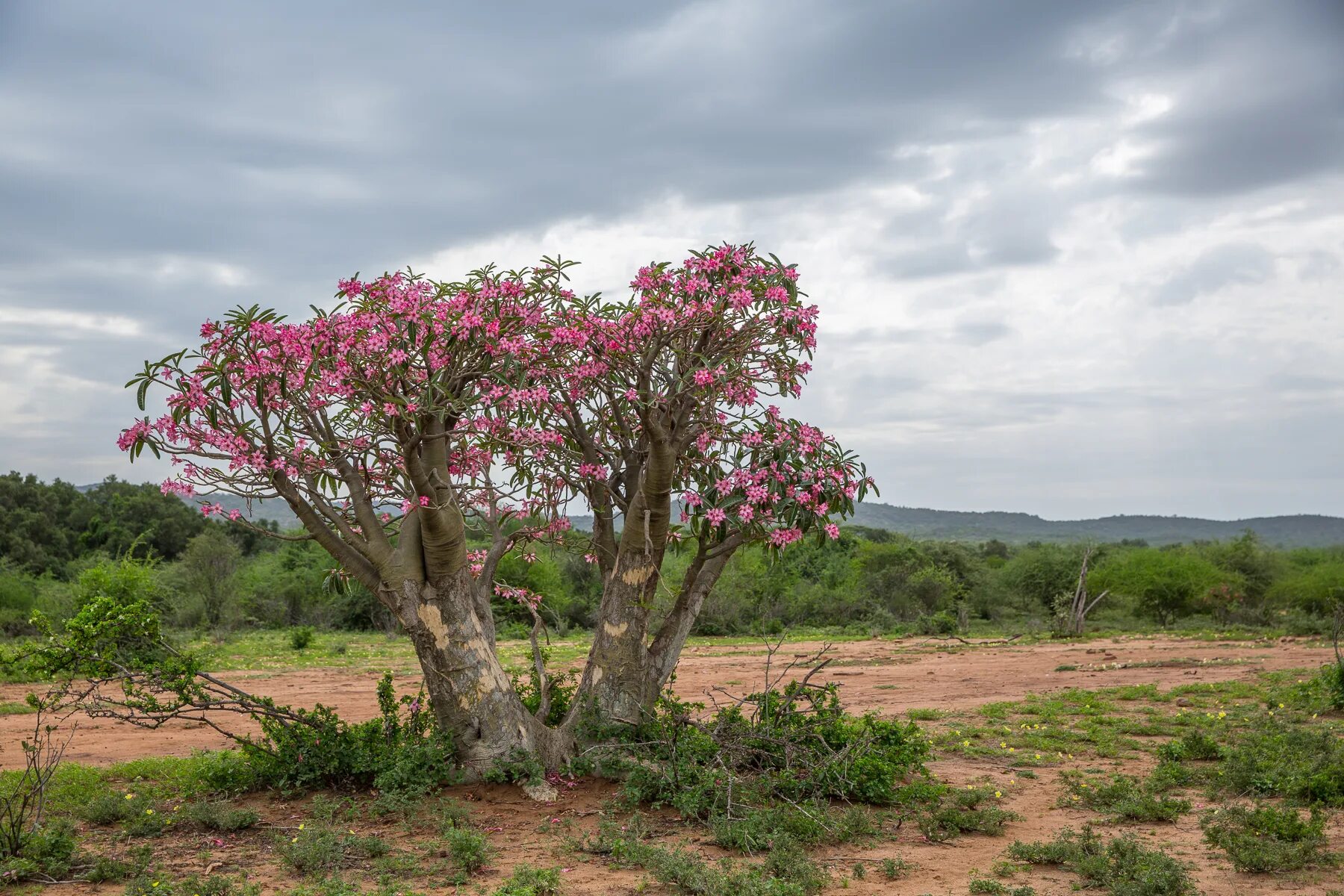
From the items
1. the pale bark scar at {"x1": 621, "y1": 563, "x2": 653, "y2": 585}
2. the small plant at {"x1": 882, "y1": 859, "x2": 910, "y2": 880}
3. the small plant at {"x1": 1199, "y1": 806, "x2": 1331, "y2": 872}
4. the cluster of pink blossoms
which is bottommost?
the small plant at {"x1": 882, "y1": 859, "x2": 910, "y2": 880}

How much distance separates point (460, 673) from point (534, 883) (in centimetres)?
255

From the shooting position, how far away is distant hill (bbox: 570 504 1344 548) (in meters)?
131

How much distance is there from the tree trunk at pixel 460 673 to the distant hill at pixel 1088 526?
394 ft

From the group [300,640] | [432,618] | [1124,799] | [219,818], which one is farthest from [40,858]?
[300,640]

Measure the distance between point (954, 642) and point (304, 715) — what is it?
19.4 m

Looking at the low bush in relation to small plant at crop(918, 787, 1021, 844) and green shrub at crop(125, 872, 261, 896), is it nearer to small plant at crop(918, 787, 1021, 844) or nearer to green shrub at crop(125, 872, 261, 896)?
small plant at crop(918, 787, 1021, 844)

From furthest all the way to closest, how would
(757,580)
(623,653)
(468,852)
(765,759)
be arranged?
(757,580)
(623,653)
(765,759)
(468,852)

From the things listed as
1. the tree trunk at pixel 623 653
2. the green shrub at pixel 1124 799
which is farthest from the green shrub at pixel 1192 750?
the tree trunk at pixel 623 653

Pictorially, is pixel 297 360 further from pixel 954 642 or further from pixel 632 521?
pixel 954 642

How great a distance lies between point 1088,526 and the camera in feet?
523

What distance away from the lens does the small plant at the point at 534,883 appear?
589cm

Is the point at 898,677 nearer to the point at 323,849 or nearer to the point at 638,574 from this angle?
the point at 638,574

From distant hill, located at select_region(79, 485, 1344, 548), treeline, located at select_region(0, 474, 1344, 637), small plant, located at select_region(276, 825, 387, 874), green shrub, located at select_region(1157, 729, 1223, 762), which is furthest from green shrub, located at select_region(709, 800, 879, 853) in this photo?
distant hill, located at select_region(79, 485, 1344, 548)

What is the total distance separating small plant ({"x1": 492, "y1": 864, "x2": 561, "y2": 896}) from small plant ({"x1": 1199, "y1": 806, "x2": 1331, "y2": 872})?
420cm
